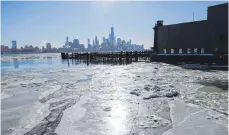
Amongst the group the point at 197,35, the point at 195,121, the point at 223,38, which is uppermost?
the point at 197,35

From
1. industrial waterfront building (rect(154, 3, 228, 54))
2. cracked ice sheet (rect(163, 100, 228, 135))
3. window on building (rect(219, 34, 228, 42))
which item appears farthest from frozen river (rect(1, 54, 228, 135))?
industrial waterfront building (rect(154, 3, 228, 54))

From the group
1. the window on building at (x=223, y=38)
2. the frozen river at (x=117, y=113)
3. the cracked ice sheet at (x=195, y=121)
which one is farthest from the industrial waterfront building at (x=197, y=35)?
the cracked ice sheet at (x=195, y=121)

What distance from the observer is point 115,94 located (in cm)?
1048

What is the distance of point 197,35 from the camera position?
1185 inches

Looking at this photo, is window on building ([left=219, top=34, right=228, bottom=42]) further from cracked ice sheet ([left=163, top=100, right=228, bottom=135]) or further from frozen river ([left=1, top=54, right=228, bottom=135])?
cracked ice sheet ([left=163, top=100, right=228, bottom=135])

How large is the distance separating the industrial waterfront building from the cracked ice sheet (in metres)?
21.5

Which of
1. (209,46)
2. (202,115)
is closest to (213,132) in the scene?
(202,115)

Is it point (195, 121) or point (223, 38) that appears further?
point (223, 38)

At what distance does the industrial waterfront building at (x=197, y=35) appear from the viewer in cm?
2655

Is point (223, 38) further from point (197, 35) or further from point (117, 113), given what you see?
point (117, 113)

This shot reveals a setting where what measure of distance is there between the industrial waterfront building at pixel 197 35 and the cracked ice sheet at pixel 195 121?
70.5 feet

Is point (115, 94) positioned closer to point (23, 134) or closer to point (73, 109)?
point (73, 109)

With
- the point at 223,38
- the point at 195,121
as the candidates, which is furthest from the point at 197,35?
the point at 195,121

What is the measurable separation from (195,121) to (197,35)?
85.8 ft
